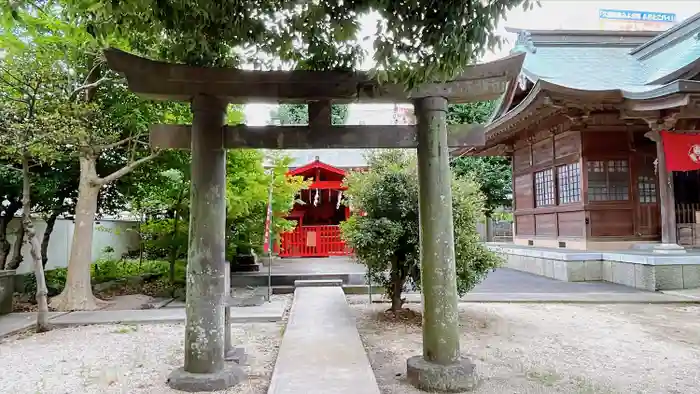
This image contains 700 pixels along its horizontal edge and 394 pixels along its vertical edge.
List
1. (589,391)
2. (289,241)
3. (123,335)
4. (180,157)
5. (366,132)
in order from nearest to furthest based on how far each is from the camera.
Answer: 1. (589,391)
2. (366,132)
3. (123,335)
4. (180,157)
5. (289,241)

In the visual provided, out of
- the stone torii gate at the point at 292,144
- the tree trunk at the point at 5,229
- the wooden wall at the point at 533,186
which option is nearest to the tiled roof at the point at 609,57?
the wooden wall at the point at 533,186

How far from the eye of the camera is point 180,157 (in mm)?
9766

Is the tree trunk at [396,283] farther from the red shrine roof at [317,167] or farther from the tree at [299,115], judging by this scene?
the tree at [299,115]

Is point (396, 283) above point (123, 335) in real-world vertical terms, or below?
above

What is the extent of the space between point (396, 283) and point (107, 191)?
8248mm

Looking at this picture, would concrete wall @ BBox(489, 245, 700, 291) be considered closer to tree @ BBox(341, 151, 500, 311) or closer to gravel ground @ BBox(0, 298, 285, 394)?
tree @ BBox(341, 151, 500, 311)

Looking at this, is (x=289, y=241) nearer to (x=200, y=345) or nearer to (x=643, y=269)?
(x=643, y=269)

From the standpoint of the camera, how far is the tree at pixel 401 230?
708 cm

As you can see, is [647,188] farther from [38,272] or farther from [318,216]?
[38,272]

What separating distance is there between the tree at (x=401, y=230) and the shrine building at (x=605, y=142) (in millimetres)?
4886

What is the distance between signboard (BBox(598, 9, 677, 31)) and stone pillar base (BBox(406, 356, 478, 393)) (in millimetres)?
53519

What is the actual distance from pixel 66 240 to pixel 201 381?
11274 mm

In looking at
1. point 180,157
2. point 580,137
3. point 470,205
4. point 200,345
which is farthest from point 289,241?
point 200,345

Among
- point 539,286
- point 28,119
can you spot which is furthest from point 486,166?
point 28,119
